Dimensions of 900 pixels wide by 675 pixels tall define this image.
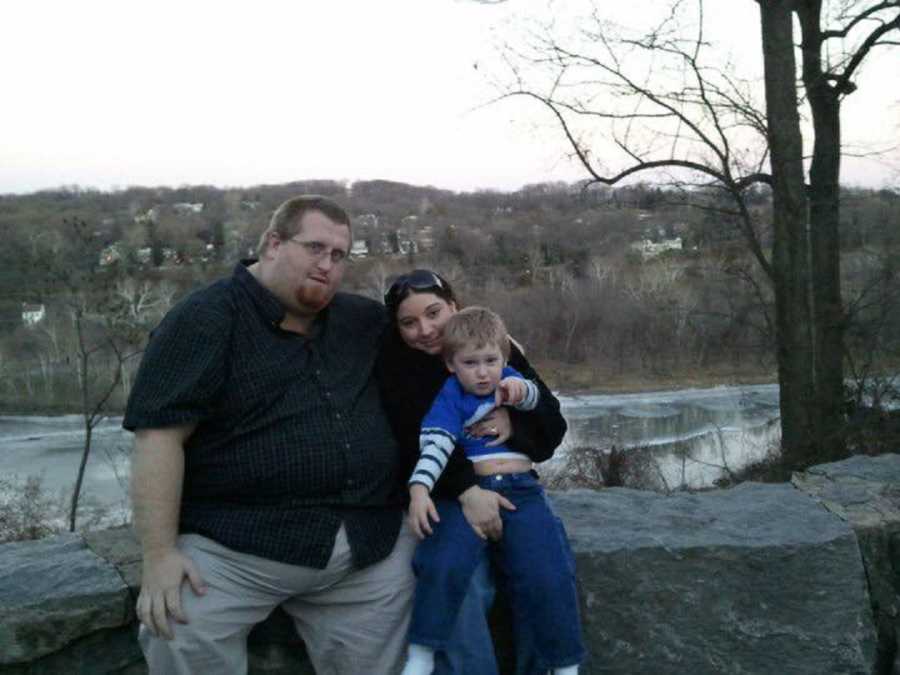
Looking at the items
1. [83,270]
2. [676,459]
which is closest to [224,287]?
[83,270]

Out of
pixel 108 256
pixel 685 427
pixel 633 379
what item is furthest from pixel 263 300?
pixel 633 379

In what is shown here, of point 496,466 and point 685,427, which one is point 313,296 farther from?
point 685,427

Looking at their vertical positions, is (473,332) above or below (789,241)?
below

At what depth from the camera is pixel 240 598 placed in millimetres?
2170

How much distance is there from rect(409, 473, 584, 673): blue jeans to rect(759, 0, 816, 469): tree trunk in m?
5.90

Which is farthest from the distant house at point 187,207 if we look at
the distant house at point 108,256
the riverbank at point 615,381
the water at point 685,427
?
the distant house at point 108,256

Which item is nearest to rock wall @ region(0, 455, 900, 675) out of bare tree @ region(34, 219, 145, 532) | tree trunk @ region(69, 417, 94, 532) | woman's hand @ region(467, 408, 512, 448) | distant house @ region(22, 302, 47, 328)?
woman's hand @ region(467, 408, 512, 448)

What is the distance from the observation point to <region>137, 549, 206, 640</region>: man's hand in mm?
2047

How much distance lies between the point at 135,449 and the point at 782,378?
701cm

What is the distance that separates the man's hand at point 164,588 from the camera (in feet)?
6.72

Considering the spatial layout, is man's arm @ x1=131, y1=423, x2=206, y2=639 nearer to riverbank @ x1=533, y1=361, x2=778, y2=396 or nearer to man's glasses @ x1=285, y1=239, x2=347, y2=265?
man's glasses @ x1=285, y1=239, x2=347, y2=265

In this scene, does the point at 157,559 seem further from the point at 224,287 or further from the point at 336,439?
the point at 224,287

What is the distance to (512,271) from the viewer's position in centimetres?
4797

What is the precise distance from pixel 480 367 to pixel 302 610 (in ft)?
2.71
